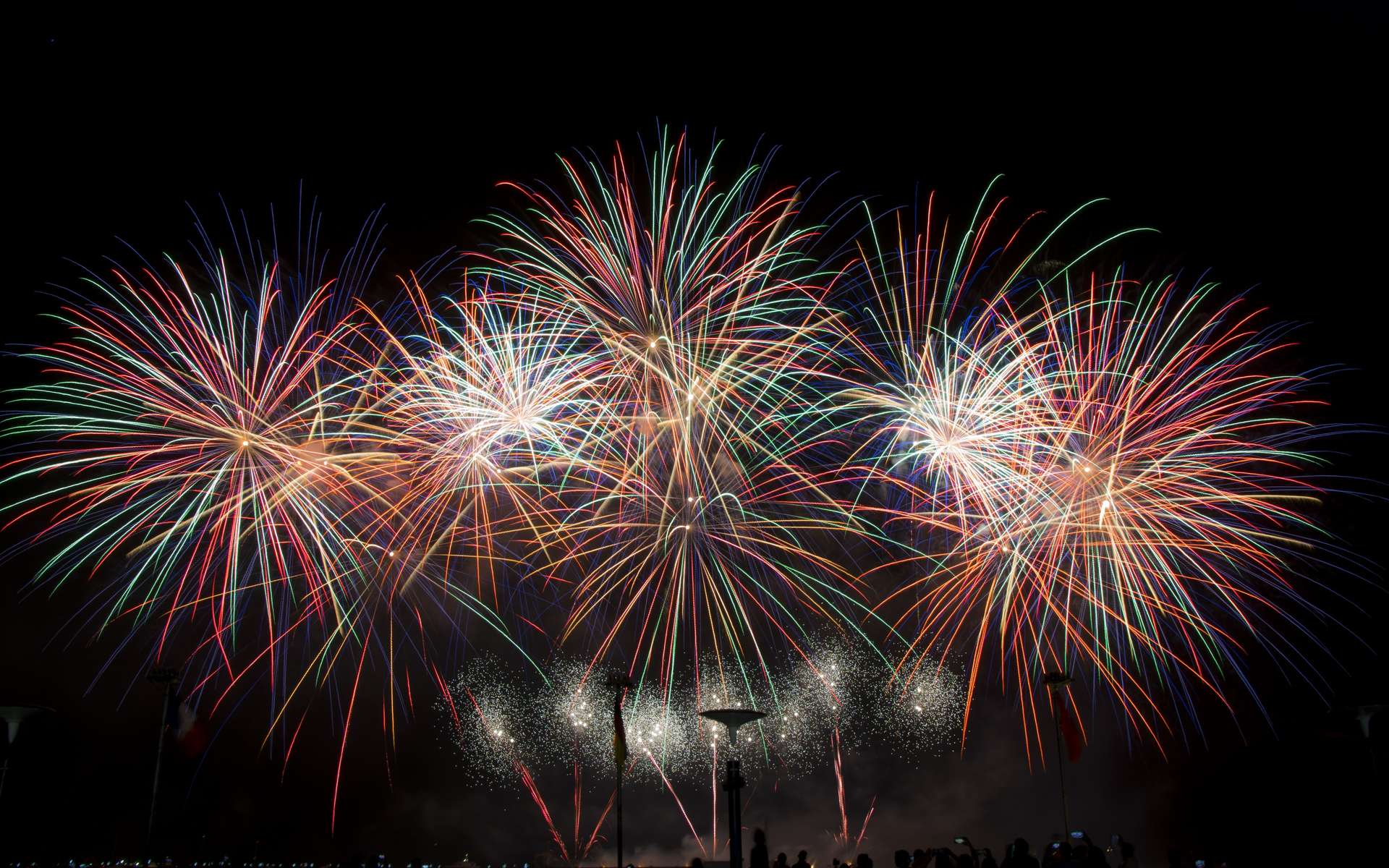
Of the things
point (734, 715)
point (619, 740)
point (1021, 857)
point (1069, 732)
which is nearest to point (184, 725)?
point (619, 740)

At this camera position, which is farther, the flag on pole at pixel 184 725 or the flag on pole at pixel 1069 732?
the flag on pole at pixel 1069 732

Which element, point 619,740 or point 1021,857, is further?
point 619,740

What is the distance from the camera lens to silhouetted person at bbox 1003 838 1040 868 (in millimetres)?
12719

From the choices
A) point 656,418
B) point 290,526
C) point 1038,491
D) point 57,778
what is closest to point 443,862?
point 57,778

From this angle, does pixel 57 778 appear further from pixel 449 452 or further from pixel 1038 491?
pixel 1038 491

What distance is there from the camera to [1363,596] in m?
30.5

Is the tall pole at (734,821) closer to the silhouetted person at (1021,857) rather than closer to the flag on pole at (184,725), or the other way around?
the silhouetted person at (1021,857)

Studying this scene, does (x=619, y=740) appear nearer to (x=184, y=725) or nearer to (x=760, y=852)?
(x=760, y=852)

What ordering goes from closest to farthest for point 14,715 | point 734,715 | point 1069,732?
point 734,715 → point 14,715 → point 1069,732

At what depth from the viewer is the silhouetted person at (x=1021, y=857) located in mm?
12719

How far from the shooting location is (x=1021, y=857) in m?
13.0

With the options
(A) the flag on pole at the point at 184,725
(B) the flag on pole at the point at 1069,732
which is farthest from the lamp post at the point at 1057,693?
(A) the flag on pole at the point at 184,725

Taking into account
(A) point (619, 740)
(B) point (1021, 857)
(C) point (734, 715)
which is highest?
(C) point (734, 715)

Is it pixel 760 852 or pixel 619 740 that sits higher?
pixel 619 740
